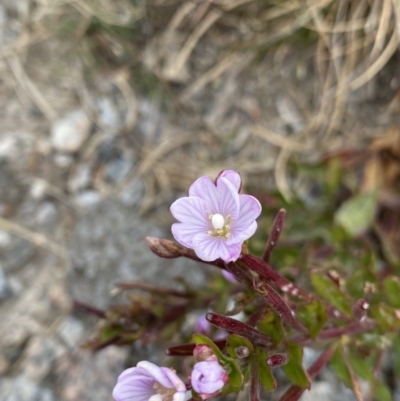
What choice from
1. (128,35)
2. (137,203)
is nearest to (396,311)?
(137,203)

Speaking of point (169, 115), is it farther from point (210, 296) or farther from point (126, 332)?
point (126, 332)

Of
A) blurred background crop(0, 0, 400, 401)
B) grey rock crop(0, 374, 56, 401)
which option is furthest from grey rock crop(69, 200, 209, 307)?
grey rock crop(0, 374, 56, 401)

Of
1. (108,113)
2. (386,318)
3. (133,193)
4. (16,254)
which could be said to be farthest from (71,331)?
(386,318)

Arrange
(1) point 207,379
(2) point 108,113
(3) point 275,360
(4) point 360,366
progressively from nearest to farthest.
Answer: (1) point 207,379
(3) point 275,360
(4) point 360,366
(2) point 108,113

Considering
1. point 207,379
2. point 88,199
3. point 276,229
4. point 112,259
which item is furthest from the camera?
point 88,199

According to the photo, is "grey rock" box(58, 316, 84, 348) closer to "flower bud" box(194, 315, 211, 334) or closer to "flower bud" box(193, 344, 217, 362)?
"flower bud" box(194, 315, 211, 334)

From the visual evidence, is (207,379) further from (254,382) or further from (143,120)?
(143,120)

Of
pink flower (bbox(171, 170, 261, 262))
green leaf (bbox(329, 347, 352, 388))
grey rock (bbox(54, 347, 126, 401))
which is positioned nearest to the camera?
pink flower (bbox(171, 170, 261, 262))
